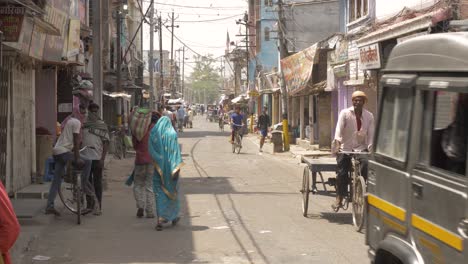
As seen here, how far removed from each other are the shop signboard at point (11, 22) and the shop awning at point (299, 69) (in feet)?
59.1

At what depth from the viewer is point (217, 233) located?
32.1ft

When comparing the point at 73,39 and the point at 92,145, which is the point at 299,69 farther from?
the point at 92,145

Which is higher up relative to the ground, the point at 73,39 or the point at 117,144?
the point at 73,39

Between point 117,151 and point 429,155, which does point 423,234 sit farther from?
point 117,151

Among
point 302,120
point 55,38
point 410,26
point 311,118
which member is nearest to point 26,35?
point 55,38

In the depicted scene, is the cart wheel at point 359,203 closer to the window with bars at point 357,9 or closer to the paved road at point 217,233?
the paved road at point 217,233

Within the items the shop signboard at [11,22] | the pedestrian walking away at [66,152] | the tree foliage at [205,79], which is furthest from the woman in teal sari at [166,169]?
the tree foliage at [205,79]

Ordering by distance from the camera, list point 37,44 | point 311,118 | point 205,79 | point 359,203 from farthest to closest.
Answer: point 205,79 → point 311,118 → point 37,44 → point 359,203

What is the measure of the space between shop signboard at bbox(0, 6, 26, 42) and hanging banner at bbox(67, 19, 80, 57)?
6832 millimetres

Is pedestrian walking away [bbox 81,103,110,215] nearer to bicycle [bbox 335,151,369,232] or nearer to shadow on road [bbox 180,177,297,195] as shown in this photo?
shadow on road [bbox 180,177,297,195]

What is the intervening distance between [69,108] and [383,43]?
8.55m

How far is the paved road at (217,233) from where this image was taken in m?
8.30

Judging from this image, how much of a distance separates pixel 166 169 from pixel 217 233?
122cm

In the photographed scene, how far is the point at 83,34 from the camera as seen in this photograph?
74.2ft
